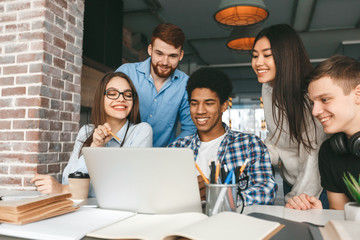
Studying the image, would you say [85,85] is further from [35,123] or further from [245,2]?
[245,2]

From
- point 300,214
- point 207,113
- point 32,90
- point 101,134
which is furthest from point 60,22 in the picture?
point 300,214

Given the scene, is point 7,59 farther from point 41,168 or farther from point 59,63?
point 41,168

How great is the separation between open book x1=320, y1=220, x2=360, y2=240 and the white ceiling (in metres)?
4.01

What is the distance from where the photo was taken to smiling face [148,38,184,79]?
2.10 m

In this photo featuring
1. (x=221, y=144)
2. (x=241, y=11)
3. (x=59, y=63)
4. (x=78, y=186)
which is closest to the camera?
(x=78, y=186)

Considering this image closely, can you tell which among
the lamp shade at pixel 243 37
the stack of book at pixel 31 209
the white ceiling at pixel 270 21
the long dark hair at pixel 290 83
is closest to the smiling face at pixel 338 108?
the long dark hair at pixel 290 83

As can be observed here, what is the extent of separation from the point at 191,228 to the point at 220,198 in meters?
0.21

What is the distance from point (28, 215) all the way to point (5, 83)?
1.76 m

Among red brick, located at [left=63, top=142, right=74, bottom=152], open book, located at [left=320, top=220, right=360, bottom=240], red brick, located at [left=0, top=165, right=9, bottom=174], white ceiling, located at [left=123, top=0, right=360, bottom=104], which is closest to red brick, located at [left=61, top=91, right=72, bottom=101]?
red brick, located at [left=63, top=142, right=74, bottom=152]

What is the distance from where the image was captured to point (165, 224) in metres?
0.77

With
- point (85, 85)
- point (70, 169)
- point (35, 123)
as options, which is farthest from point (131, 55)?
point (70, 169)

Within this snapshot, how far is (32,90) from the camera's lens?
2164 mm

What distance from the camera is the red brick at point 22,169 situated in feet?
7.04

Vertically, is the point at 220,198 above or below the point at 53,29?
below
